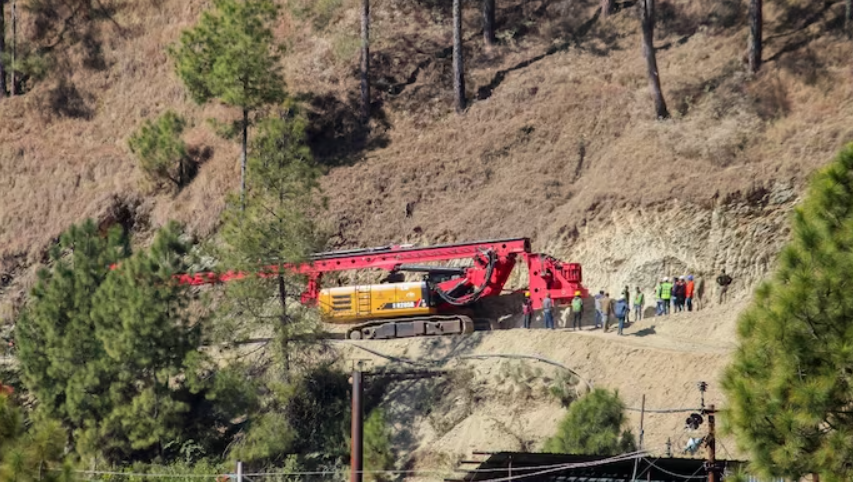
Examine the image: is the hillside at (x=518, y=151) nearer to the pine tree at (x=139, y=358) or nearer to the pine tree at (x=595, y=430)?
the pine tree at (x=595, y=430)

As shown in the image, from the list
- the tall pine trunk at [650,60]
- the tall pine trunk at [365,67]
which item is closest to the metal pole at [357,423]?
the tall pine trunk at [650,60]

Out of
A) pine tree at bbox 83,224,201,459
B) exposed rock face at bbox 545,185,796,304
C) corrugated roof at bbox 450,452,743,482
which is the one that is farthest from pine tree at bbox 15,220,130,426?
corrugated roof at bbox 450,452,743,482

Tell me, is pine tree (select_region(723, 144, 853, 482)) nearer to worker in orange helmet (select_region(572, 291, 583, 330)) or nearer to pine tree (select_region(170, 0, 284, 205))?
worker in orange helmet (select_region(572, 291, 583, 330))

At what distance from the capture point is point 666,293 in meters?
39.9

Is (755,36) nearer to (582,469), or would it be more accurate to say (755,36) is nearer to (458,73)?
(458,73)

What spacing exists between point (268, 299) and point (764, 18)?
69.3ft

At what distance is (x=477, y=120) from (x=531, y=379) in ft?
51.6

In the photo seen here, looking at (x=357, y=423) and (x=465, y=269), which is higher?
(x=465, y=269)

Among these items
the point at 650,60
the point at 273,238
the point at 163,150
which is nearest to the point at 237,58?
the point at 163,150

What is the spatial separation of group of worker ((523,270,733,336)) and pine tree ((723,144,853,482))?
19750 millimetres

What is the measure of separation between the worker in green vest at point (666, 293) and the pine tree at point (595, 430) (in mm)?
10460

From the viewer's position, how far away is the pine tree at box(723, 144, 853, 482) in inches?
722

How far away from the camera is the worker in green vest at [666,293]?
131 feet

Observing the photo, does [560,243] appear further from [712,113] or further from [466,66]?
[466,66]
